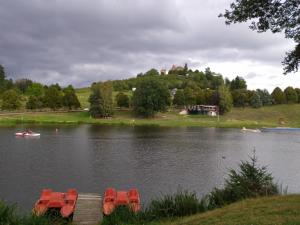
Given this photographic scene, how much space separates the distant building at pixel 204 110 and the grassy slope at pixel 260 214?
499 feet

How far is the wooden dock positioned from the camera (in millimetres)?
22703

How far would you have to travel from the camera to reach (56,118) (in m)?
141

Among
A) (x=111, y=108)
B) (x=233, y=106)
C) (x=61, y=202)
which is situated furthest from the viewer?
(x=233, y=106)

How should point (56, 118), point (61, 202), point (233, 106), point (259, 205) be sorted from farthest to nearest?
point (233, 106)
point (56, 118)
point (61, 202)
point (259, 205)

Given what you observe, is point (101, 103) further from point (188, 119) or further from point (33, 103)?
point (188, 119)

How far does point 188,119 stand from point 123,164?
101766 millimetres

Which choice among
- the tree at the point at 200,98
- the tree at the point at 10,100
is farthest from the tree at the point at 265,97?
the tree at the point at 10,100

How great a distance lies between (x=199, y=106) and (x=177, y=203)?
510 feet

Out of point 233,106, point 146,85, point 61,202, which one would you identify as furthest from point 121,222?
point 233,106

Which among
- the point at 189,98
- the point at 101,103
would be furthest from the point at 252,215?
the point at 189,98

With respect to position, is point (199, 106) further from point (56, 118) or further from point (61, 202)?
point (61, 202)

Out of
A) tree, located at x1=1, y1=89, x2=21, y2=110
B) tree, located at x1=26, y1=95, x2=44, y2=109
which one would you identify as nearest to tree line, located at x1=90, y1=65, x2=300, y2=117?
tree, located at x1=26, y1=95, x2=44, y2=109

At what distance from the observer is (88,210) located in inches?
955

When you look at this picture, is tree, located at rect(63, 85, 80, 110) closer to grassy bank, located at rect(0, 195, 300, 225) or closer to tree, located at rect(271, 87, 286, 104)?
tree, located at rect(271, 87, 286, 104)
